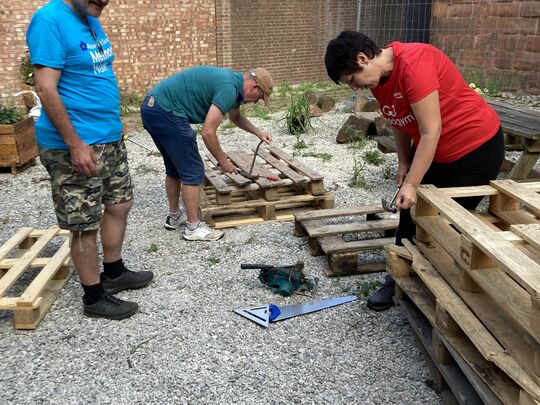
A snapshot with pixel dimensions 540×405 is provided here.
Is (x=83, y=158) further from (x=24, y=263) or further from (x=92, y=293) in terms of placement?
(x=24, y=263)

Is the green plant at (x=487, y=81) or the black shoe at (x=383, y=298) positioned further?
the green plant at (x=487, y=81)

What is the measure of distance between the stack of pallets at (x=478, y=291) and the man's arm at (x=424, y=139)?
11 centimetres

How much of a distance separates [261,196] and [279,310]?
1870 mm

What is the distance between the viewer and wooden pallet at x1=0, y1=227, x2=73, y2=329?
348cm

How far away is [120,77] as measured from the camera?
11211 millimetres

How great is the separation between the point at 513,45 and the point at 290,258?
8750 mm

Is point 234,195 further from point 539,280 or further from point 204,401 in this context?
point 539,280

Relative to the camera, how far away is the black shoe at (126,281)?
12.9ft

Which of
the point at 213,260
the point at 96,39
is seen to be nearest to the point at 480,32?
the point at 213,260

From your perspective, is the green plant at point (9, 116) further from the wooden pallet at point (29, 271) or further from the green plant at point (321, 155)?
the green plant at point (321, 155)

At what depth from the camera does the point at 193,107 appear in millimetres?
4504

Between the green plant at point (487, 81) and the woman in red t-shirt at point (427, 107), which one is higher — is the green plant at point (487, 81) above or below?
below

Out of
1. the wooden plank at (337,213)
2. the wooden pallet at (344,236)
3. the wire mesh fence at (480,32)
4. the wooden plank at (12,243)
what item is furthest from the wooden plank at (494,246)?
the wire mesh fence at (480,32)

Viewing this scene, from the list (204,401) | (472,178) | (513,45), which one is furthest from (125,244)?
(513,45)
